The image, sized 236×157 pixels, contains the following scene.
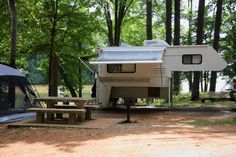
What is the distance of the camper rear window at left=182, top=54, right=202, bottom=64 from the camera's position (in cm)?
1505

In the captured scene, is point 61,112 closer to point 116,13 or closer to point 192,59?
point 192,59

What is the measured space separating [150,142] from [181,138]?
0.82 m

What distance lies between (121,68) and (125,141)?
281 inches

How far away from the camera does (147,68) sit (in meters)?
15.0

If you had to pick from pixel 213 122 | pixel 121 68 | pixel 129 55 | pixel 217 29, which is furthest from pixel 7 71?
pixel 217 29

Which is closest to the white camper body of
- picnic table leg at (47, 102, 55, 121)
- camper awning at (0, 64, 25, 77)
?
camper awning at (0, 64, 25, 77)

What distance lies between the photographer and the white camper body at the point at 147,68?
1483 centimetres

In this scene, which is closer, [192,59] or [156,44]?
[192,59]

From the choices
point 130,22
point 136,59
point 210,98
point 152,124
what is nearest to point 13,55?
point 136,59

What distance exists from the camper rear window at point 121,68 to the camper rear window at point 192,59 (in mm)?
1779

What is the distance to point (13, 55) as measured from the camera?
14297 millimetres

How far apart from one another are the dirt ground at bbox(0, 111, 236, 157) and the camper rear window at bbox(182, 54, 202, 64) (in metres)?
4.31

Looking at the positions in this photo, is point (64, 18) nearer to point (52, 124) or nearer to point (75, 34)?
point (75, 34)

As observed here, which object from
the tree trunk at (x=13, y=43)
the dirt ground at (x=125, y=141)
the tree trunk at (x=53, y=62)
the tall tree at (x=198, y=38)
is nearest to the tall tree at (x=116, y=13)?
the tree trunk at (x=53, y=62)
